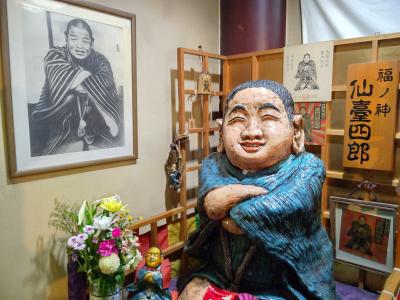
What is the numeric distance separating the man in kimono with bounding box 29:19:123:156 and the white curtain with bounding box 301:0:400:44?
1388mm

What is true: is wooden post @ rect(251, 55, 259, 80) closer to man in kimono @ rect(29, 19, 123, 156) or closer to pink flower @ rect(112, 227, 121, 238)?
man in kimono @ rect(29, 19, 123, 156)

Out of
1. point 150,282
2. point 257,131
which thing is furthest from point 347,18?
point 150,282

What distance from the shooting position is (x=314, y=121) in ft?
6.67

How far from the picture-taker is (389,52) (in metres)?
1.79

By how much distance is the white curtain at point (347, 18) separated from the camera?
200 centimetres

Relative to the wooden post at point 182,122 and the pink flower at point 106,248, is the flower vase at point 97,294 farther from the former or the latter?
the wooden post at point 182,122

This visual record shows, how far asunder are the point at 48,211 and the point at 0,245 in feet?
0.76

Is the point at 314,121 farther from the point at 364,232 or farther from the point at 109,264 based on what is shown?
the point at 109,264

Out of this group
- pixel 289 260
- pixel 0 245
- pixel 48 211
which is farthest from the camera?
pixel 48 211

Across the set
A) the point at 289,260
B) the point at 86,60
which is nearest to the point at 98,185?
the point at 86,60

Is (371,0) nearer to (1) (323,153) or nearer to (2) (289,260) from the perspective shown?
(1) (323,153)

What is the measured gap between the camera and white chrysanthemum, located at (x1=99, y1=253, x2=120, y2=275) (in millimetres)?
1358

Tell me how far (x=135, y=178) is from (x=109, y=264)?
2.20 feet

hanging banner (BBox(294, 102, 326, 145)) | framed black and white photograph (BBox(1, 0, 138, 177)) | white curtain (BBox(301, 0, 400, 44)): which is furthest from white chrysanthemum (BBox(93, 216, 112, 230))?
white curtain (BBox(301, 0, 400, 44))
